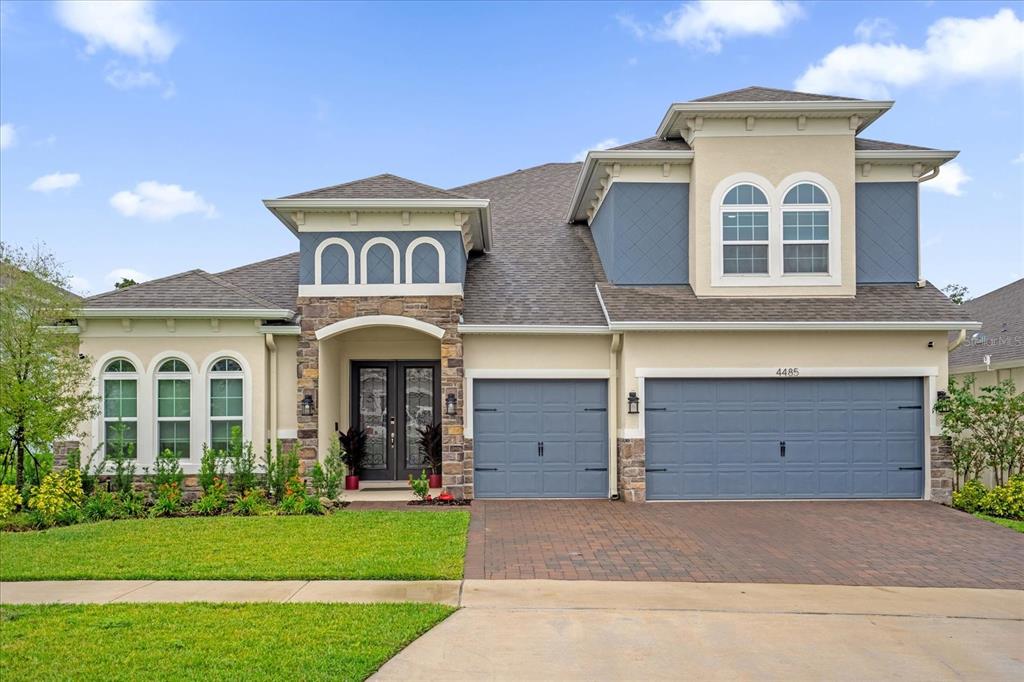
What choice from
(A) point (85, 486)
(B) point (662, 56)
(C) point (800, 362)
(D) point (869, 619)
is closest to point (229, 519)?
(A) point (85, 486)

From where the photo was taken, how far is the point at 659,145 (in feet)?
48.2

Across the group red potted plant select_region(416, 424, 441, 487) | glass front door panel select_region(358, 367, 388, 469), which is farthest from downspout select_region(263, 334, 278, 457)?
red potted plant select_region(416, 424, 441, 487)

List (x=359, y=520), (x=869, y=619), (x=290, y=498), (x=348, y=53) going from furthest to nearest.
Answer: (x=348, y=53)
(x=290, y=498)
(x=359, y=520)
(x=869, y=619)

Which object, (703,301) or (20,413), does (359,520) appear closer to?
(20,413)

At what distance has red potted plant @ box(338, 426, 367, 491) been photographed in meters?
15.0

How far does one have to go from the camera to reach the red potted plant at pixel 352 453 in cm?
1502

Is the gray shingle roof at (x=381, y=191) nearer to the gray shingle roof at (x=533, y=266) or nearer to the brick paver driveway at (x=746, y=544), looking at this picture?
the gray shingle roof at (x=533, y=266)

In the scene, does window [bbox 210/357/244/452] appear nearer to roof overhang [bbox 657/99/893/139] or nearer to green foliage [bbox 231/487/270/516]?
green foliage [bbox 231/487/270/516]

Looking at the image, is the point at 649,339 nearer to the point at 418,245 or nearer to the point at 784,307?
the point at 784,307

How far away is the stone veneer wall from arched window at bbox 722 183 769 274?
5129 mm

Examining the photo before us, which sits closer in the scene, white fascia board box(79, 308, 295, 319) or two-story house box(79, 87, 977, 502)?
white fascia board box(79, 308, 295, 319)

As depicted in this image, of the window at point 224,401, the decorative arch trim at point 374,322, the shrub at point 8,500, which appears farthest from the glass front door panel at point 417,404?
the shrub at point 8,500

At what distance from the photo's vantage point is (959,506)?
13.0 m

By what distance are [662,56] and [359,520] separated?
1379 centimetres
